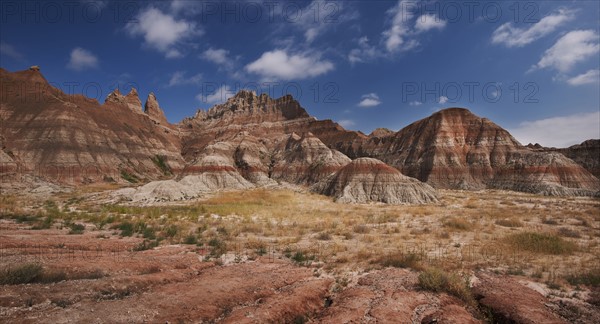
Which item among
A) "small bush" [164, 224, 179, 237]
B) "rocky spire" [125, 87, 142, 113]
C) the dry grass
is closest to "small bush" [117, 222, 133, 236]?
A: the dry grass

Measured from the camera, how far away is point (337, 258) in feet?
40.5

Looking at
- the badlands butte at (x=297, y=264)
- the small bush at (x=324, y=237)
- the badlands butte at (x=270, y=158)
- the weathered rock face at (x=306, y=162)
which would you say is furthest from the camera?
the weathered rock face at (x=306, y=162)

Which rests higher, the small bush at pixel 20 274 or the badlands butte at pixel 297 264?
the small bush at pixel 20 274

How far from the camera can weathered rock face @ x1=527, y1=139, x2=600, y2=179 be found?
72.1m

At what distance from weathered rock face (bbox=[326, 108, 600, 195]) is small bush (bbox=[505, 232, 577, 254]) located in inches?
2173

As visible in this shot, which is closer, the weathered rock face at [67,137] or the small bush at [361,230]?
the small bush at [361,230]

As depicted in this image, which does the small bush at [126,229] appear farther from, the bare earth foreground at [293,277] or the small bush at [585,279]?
the small bush at [585,279]

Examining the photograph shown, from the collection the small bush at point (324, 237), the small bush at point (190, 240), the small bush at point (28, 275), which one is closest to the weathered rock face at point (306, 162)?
the small bush at point (324, 237)

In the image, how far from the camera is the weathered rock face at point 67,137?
61.2 m

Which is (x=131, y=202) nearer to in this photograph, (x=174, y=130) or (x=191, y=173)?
(x=191, y=173)

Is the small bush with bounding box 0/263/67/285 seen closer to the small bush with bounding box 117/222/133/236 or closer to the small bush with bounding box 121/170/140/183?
the small bush with bounding box 117/222/133/236

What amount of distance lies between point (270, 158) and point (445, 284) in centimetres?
9396

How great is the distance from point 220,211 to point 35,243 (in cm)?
1511

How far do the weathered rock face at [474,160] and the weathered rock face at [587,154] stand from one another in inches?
501
